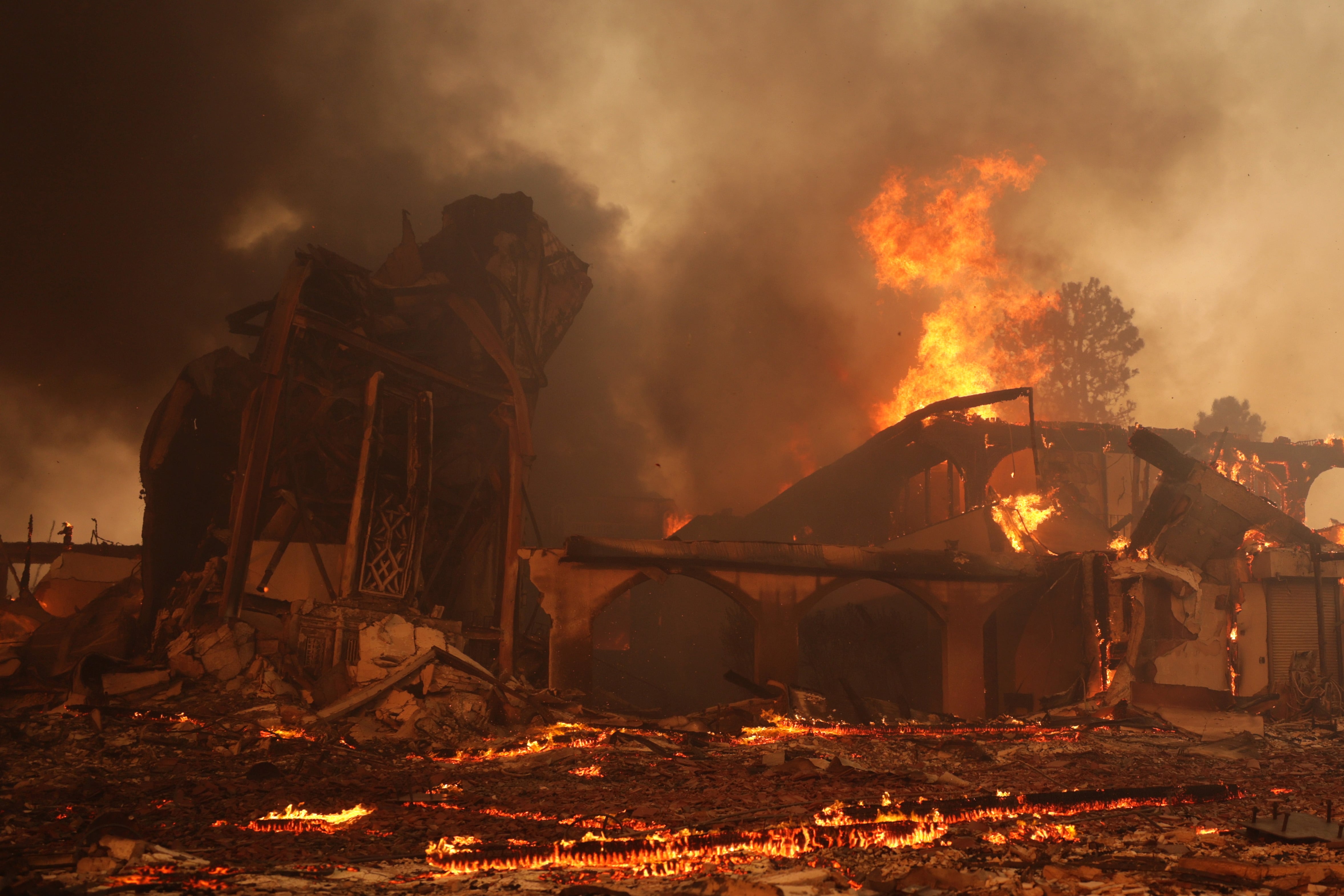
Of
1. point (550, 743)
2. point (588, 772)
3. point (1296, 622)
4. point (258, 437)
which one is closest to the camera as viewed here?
point (588, 772)

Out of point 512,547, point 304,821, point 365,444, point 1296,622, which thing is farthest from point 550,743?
point 1296,622

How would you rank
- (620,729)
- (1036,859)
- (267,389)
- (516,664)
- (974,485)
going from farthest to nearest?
1. (974,485)
2. (516,664)
3. (267,389)
4. (620,729)
5. (1036,859)

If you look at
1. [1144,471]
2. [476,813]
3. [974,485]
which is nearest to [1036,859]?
[476,813]

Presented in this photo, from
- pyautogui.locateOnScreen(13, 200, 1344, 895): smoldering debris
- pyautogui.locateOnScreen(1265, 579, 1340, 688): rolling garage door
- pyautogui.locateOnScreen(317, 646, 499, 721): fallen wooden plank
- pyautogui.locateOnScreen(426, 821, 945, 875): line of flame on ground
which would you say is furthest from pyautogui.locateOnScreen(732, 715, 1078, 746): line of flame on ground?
pyautogui.locateOnScreen(1265, 579, 1340, 688): rolling garage door

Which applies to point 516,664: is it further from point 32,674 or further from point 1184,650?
point 1184,650

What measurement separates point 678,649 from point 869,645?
29.3ft

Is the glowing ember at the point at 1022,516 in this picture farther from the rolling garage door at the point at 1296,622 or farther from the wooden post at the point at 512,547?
the wooden post at the point at 512,547

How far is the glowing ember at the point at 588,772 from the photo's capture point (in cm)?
1062

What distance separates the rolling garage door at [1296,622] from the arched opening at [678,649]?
14887mm

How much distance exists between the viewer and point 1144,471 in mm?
36656

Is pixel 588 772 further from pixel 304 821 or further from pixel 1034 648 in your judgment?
pixel 1034 648

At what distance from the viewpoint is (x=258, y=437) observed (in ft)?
49.4

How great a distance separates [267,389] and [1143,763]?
14.4 m

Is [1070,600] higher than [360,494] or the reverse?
the reverse
